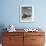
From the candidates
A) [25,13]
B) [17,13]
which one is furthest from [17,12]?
[25,13]

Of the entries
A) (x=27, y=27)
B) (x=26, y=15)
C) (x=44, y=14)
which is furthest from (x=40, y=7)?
(x=27, y=27)

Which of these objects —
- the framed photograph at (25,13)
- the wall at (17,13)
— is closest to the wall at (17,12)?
the wall at (17,13)

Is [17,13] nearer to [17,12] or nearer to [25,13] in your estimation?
[17,12]

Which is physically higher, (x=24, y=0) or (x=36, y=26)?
(x=24, y=0)

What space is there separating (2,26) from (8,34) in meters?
0.61

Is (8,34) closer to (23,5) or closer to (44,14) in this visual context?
(23,5)

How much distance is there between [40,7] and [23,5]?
0.57 meters

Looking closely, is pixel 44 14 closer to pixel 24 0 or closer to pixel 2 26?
pixel 24 0

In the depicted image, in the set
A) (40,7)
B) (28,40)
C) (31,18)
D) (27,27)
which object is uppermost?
(40,7)

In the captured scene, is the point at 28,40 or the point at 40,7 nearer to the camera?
the point at 28,40

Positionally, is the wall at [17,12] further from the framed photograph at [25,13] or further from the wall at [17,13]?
the framed photograph at [25,13]

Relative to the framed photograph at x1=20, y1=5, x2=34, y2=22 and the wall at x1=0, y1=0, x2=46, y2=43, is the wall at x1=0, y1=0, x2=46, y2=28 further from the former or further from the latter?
the framed photograph at x1=20, y1=5, x2=34, y2=22

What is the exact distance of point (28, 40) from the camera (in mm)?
3611

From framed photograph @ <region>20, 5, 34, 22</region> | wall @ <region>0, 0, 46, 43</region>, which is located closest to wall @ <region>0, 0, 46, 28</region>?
wall @ <region>0, 0, 46, 43</region>
